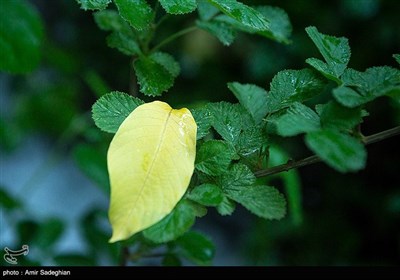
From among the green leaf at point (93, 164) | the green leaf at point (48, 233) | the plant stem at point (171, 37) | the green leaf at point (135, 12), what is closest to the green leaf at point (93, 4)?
the green leaf at point (135, 12)

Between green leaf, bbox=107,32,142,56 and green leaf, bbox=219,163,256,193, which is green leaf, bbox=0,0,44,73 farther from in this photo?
green leaf, bbox=219,163,256,193

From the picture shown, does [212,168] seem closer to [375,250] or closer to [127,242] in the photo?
[127,242]

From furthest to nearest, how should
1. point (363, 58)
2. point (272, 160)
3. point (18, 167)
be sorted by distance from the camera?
point (18, 167) < point (363, 58) < point (272, 160)

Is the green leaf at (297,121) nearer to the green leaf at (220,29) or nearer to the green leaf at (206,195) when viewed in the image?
the green leaf at (206,195)

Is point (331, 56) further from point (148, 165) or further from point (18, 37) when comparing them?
point (18, 37)

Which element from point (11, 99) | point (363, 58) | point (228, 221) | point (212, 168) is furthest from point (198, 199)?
point (11, 99)

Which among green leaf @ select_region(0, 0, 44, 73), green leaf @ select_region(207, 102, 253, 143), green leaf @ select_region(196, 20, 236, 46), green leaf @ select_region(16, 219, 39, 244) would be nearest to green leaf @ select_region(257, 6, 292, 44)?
green leaf @ select_region(196, 20, 236, 46)
